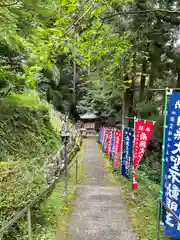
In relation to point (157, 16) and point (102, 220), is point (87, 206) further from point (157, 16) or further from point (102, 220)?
point (157, 16)

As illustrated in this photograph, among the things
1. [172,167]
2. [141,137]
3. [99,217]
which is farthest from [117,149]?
[172,167]

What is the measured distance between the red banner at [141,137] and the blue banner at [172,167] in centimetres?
176

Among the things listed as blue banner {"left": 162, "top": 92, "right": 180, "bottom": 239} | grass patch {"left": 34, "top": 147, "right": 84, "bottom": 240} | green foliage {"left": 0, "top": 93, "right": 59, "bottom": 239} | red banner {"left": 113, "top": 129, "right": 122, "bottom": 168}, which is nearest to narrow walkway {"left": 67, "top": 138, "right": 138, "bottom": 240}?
grass patch {"left": 34, "top": 147, "right": 84, "bottom": 240}

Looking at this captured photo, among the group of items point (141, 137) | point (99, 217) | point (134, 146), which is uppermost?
point (141, 137)

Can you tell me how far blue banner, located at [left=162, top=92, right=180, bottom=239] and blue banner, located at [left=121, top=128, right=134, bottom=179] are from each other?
10.1 feet

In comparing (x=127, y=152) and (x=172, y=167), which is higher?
(x=172, y=167)

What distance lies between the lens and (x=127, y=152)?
265 inches

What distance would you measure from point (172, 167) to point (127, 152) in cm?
351

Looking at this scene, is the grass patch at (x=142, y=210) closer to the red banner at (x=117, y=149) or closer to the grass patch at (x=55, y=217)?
the grass patch at (x=55, y=217)

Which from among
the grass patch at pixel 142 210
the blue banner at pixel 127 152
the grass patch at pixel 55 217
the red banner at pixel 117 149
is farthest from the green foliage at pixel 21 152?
the red banner at pixel 117 149

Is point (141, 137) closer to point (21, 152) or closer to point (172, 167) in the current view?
point (172, 167)

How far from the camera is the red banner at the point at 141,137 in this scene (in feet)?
17.0

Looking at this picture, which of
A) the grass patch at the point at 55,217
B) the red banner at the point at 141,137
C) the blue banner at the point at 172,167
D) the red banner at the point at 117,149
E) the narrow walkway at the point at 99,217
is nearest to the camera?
the blue banner at the point at 172,167

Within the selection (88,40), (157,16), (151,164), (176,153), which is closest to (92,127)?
(151,164)
